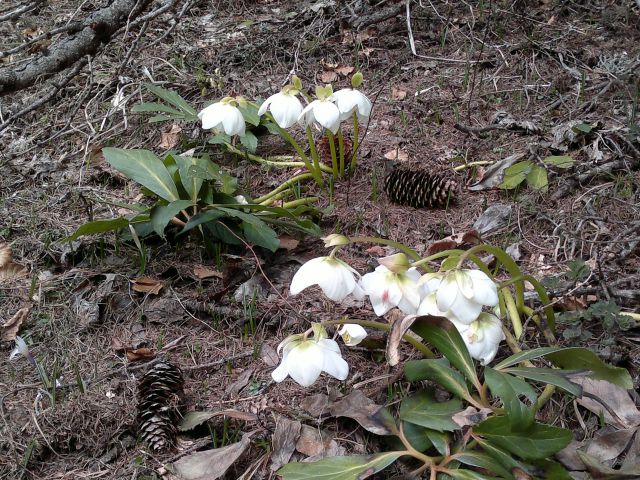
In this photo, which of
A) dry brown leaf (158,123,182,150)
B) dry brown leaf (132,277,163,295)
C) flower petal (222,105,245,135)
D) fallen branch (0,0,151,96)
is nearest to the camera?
dry brown leaf (132,277,163,295)

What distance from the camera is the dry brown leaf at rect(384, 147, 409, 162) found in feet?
8.34

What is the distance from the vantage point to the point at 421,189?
2.28 m

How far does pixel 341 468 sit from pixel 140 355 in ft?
2.46

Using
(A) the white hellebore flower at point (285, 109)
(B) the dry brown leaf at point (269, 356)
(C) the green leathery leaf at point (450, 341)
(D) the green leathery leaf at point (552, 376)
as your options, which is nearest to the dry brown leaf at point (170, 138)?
(A) the white hellebore flower at point (285, 109)

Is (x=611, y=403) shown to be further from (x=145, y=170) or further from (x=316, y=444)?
(x=145, y=170)

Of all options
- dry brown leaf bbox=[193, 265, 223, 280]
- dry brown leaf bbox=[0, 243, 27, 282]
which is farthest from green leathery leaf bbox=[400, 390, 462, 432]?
dry brown leaf bbox=[0, 243, 27, 282]

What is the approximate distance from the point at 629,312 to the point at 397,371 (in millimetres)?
632

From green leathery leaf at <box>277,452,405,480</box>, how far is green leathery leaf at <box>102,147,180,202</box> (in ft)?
3.51

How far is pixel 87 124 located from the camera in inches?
118

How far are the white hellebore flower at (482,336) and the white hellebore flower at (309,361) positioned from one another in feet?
0.89

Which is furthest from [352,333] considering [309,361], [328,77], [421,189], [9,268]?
[328,77]

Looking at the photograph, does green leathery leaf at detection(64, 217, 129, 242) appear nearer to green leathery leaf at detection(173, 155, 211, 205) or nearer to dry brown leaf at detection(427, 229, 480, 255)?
green leathery leaf at detection(173, 155, 211, 205)

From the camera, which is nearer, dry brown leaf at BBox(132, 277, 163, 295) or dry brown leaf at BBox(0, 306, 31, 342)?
dry brown leaf at BBox(0, 306, 31, 342)

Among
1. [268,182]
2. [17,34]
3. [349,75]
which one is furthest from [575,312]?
[17,34]
